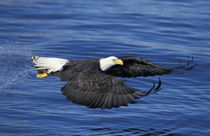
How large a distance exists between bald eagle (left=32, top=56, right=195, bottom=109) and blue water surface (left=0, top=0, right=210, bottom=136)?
2.31 ft

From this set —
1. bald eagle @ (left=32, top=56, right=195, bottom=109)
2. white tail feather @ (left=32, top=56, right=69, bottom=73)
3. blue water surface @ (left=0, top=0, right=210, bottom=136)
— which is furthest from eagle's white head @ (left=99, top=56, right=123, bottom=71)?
blue water surface @ (left=0, top=0, right=210, bottom=136)

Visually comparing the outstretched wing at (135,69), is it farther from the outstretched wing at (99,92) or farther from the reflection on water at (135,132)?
the reflection on water at (135,132)

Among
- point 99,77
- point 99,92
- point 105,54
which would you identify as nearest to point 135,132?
point 99,92

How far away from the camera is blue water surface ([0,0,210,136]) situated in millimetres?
7070

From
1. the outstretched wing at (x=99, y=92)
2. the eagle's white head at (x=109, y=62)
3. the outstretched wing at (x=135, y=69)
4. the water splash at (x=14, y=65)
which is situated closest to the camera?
the outstretched wing at (x=99, y=92)

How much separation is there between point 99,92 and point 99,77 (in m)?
0.26

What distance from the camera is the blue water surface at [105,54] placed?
7070mm

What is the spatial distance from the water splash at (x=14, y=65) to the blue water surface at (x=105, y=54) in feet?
0.07

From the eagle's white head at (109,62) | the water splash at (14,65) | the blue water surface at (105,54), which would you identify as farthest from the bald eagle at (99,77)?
the water splash at (14,65)

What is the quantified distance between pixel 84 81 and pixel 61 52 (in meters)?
4.13

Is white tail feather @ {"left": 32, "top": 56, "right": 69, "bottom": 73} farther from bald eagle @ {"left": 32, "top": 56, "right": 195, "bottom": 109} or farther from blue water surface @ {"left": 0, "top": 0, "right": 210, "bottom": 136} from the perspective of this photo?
blue water surface @ {"left": 0, "top": 0, "right": 210, "bottom": 136}

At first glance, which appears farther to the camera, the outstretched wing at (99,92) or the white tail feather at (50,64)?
the white tail feather at (50,64)

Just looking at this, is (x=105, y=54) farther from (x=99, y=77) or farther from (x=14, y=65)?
(x=99, y=77)

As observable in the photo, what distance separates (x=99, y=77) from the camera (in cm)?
650
